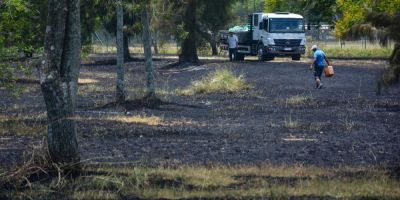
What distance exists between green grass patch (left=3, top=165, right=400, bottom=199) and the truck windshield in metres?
40.1

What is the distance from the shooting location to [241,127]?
711 inches

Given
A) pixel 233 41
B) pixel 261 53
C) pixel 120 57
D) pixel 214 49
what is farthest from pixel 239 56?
pixel 120 57

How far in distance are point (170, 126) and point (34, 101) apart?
Result: 10966 mm

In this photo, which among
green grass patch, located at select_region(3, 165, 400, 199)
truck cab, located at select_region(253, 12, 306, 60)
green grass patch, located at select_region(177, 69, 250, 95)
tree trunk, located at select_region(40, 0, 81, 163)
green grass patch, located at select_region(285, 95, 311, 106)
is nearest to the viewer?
green grass patch, located at select_region(3, 165, 400, 199)

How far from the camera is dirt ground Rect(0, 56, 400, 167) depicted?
493 inches

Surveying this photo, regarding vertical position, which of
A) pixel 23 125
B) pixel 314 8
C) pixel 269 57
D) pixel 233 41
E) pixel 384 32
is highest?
pixel 314 8

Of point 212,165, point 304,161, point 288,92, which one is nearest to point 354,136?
point 304,161

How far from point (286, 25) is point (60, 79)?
1644 inches

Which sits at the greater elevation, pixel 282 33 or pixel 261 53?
pixel 282 33

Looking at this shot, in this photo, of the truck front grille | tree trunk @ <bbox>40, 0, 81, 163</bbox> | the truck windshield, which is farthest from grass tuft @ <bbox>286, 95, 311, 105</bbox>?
the truck windshield

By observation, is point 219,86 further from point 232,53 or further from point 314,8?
point 314,8

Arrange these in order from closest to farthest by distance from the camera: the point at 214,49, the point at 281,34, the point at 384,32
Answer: the point at 384,32
the point at 281,34
the point at 214,49

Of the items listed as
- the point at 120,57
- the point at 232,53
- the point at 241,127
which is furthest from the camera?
the point at 232,53

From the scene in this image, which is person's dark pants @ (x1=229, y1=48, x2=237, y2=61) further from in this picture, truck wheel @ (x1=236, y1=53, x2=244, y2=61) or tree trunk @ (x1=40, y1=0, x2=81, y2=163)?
tree trunk @ (x1=40, y1=0, x2=81, y2=163)
